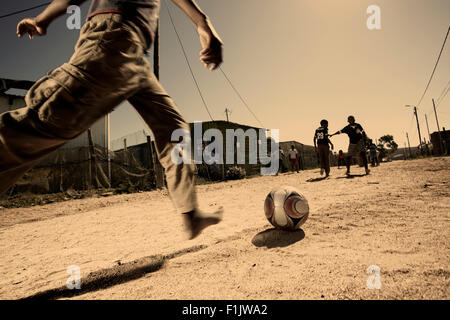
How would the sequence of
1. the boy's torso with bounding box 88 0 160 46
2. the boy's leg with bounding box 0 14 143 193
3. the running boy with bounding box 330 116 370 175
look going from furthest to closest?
1. the running boy with bounding box 330 116 370 175
2. the boy's torso with bounding box 88 0 160 46
3. the boy's leg with bounding box 0 14 143 193

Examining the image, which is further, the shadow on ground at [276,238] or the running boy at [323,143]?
the running boy at [323,143]

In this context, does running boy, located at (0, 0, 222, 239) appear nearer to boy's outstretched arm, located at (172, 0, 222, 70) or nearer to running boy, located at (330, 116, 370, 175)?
boy's outstretched arm, located at (172, 0, 222, 70)

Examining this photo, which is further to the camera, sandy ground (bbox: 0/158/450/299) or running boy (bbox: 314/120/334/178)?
running boy (bbox: 314/120/334/178)

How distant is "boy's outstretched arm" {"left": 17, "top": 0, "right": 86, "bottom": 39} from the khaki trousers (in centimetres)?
31

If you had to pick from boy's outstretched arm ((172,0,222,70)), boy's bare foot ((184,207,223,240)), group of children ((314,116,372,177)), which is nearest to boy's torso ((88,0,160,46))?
boy's outstretched arm ((172,0,222,70))

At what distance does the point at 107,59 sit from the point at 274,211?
2.20m

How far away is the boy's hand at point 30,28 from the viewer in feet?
4.71

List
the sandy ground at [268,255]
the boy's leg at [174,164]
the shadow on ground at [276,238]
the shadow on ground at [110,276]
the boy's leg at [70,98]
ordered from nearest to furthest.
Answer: the boy's leg at [70,98] < the sandy ground at [268,255] < the boy's leg at [174,164] < the shadow on ground at [110,276] < the shadow on ground at [276,238]

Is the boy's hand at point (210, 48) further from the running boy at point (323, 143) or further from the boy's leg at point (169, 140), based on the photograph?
the running boy at point (323, 143)

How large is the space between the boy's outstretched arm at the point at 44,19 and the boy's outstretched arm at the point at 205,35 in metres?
0.65

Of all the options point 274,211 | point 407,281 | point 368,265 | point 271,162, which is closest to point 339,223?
point 274,211

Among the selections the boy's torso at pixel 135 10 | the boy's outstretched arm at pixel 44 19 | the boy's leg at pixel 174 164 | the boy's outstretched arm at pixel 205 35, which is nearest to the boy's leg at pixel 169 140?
the boy's leg at pixel 174 164

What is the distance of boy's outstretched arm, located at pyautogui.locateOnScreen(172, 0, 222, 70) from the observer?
167cm

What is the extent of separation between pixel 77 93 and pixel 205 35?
3.42 ft
